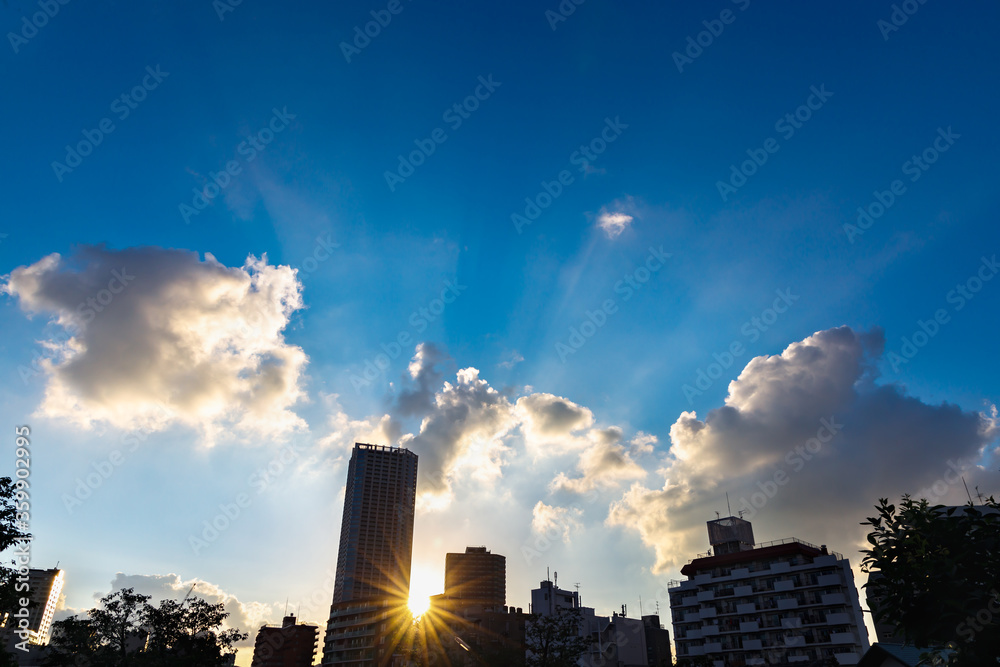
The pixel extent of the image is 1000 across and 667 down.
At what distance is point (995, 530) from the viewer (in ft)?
39.9

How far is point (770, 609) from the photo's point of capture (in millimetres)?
71250

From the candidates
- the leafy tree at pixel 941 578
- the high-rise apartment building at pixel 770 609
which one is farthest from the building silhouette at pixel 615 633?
the leafy tree at pixel 941 578

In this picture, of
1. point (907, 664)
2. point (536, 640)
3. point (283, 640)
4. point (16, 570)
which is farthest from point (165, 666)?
point (283, 640)

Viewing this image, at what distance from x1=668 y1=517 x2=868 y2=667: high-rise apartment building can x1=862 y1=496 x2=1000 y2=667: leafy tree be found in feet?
206

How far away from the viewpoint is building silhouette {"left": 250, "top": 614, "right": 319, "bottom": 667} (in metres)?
142

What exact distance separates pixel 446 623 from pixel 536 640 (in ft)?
156

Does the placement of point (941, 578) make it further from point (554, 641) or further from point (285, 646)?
point (285, 646)

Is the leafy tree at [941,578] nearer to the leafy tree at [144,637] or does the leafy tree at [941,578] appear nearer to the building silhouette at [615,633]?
the leafy tree at [144,637]

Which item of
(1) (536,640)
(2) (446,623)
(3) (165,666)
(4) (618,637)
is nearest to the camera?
(3) (165,666)

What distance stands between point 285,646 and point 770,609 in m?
119

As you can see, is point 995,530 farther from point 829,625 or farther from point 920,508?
point 829,625

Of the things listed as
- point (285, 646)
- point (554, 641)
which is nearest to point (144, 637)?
point (554, 641)

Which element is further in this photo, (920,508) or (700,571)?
(700,571)

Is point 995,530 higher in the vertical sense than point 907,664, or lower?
higher
